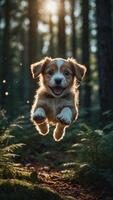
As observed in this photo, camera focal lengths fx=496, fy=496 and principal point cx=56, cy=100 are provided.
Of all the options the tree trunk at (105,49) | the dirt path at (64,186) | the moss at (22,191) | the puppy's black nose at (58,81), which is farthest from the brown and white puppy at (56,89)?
the tree trunk at (105,49)

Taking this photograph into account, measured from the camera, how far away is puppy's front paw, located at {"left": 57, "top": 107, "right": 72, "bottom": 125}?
9.36 m

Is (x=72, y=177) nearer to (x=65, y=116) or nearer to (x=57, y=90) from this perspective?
(x=65, y=116)

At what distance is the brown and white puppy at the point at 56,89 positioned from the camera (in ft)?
32.4

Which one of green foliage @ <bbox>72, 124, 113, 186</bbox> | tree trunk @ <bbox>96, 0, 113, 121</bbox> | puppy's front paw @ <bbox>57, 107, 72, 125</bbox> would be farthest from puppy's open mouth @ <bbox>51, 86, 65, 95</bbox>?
tree trunk @ <bbox>96, 0, 113, 121</bbox>

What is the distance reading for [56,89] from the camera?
10.1m

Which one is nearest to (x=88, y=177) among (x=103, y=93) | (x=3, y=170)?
(x=3, y=170)

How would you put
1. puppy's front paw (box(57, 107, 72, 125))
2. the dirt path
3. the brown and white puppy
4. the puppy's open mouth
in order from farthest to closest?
the puppy's open mouth < the brown and white puppy < the dirt path < puppy's front paw (box(57, 107, 72, 125))

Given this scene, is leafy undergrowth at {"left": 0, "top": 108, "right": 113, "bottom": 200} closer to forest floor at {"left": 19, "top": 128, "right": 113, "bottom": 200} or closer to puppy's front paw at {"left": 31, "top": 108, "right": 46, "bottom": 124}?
forest floor at {"left": 19, "top": 128, "right": 113, "bottom": 200}

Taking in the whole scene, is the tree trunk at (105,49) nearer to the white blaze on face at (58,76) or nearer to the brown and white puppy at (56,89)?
the brown and white puppy at (56,89)

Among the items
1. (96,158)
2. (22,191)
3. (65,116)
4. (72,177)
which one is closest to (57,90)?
(65,116)

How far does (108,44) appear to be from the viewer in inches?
582

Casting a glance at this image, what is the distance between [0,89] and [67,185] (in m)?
8.73

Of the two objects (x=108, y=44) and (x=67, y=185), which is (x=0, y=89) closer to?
(x=108, y=44)

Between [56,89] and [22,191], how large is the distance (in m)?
2.40
